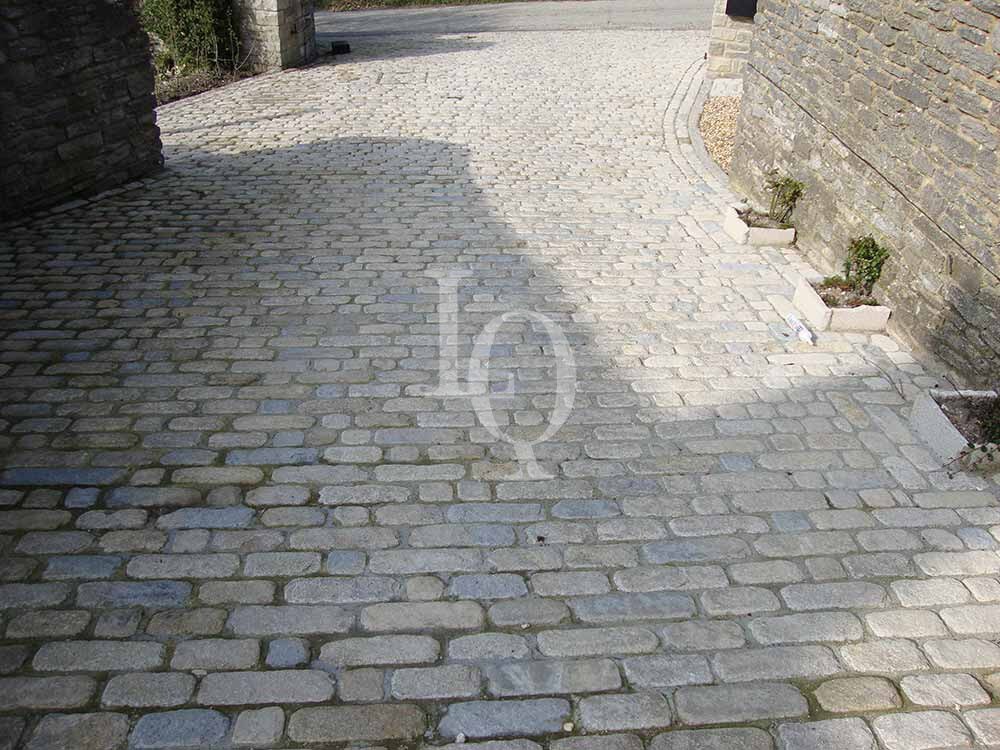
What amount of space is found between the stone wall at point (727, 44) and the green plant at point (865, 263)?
28.0ft

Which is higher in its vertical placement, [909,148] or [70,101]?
[909,148]

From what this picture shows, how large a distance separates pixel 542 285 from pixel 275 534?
3520 millimetres

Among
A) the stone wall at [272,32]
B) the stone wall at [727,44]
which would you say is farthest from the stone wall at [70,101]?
the stone wall at [727,44]

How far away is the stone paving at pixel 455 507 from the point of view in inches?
122

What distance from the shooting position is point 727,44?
544 inches

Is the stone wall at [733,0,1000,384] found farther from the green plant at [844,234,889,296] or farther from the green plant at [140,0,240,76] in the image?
the green plant at [140,0,240,76]

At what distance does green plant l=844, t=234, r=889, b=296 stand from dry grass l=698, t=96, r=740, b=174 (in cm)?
351

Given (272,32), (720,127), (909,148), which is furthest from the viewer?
(272,32)

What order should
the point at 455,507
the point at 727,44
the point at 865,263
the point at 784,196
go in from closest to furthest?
the point at 455,507 → the point at 865,263 → the point at 784,196 → the point at 727,44

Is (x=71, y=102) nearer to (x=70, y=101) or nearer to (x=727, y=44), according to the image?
(x=70, y=101)

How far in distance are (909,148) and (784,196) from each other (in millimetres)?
1943

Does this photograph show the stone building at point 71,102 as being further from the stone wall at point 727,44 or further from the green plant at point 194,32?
the stone wall at point 727,44

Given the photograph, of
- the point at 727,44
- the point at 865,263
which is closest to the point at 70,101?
the point at 865,263

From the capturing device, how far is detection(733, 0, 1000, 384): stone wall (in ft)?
16.3
